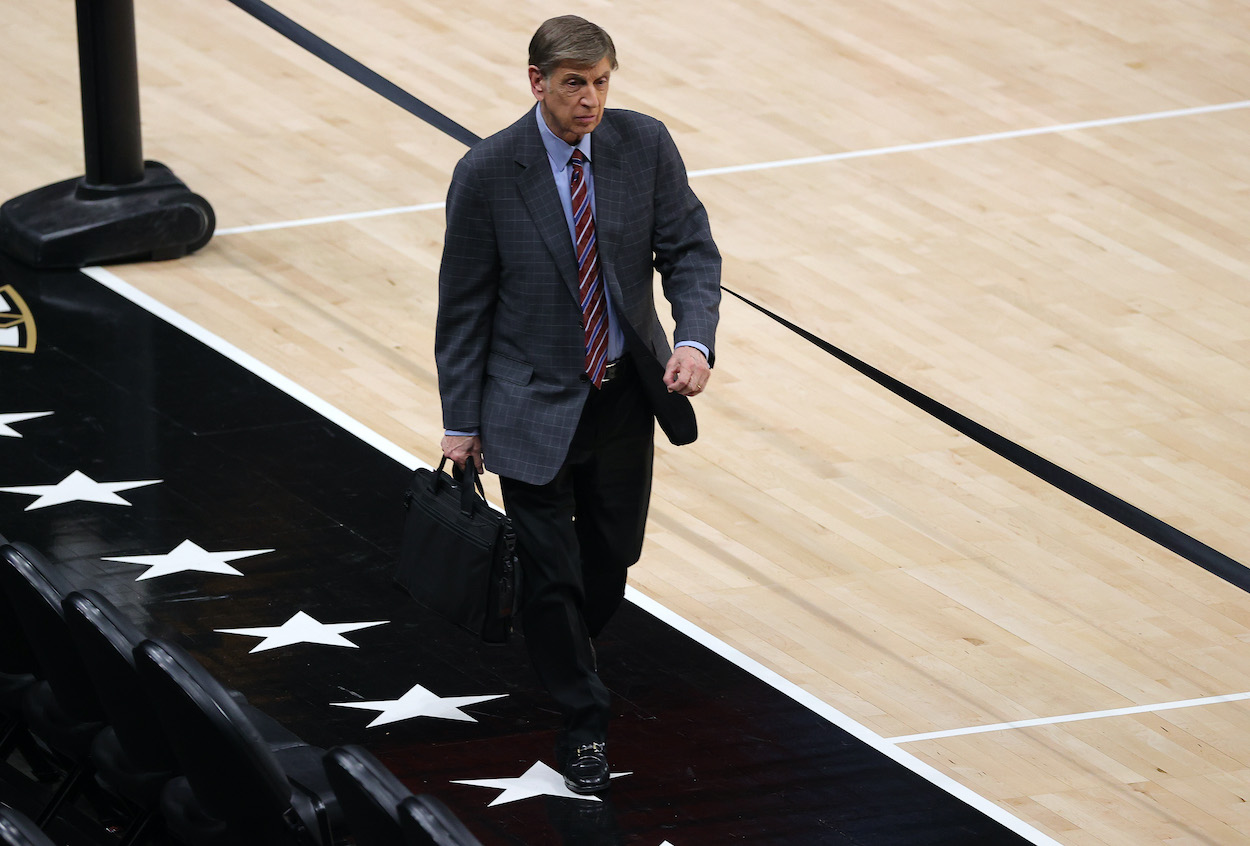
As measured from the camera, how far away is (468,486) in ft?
11.1

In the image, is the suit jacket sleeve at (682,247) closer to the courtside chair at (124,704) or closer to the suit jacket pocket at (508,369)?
the suit jacket pocket at (508,369)

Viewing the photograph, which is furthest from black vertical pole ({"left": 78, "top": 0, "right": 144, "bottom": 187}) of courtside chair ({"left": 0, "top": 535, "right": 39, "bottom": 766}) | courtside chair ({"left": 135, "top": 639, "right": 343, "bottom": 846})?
courtside chair ({"left": 135, "top": 639, "right": 343, "bottom": 846})

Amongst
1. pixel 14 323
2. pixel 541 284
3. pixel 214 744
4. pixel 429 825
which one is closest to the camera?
pixel 429 825

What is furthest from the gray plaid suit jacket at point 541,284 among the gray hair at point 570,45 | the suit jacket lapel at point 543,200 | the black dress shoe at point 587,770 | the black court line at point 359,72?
the black dress shoe at point 587,770

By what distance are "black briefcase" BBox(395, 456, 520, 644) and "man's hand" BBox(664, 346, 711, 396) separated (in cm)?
37

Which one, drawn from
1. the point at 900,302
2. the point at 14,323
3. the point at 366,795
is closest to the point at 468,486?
the point at 366,795

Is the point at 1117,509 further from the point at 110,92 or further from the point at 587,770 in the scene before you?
the point at 110,92

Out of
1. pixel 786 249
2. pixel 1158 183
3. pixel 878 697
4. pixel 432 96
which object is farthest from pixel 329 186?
pixel 878 697

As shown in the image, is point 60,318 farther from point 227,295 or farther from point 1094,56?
point 1094,56

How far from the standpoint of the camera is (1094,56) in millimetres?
8055

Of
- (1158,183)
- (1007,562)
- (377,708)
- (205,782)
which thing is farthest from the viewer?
(1158,183)

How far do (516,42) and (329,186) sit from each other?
1.61m

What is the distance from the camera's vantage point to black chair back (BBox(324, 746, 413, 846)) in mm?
2461

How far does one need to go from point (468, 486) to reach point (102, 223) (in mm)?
2986
